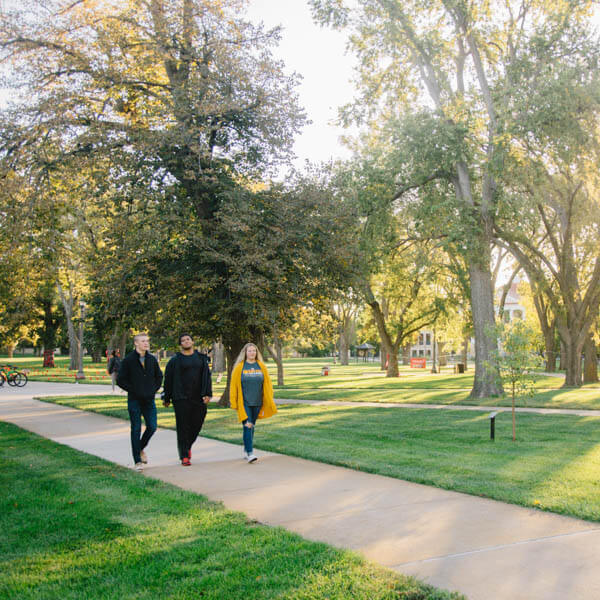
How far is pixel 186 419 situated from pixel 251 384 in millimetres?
1058

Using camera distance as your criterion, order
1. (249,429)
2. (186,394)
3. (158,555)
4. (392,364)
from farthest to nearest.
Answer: (392,364), (249,429), (186,394), (158,555)

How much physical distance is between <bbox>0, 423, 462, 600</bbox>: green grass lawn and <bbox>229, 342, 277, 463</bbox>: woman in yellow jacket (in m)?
1.98

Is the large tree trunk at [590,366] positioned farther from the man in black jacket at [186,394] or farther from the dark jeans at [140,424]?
the dark jeans at [140,424]

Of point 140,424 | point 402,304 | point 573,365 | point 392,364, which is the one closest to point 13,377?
point 392,364

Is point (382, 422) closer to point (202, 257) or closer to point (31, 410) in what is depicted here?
point (202, 257)

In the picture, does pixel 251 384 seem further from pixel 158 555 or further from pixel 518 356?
pixel 518 356

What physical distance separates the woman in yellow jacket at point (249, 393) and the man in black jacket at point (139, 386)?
1.15m

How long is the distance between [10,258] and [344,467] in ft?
34.0

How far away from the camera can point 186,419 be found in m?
8.90

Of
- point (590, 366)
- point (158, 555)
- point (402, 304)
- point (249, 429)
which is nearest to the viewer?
point (158, 555)

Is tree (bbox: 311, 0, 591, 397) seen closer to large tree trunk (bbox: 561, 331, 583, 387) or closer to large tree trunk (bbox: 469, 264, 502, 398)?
large tree trunk (bbox: 469, 264, 502, 398)

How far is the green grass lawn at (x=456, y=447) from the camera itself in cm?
700

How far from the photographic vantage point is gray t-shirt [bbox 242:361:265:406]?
917cm

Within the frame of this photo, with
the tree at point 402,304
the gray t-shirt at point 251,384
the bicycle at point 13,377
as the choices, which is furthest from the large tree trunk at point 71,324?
the gray t-shirt at point 251,384
